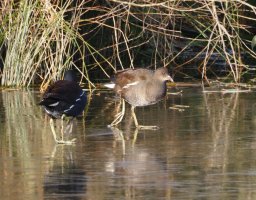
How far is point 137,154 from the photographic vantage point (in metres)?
9.16

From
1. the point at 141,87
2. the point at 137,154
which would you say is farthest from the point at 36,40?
the point at 137,154

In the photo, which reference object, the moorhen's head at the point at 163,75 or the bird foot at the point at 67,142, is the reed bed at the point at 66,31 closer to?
the moorhen's head at the point at 163,75

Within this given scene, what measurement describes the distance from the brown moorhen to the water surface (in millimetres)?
264

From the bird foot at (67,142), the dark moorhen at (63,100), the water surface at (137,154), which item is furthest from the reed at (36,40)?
the bird foot at (67,142)

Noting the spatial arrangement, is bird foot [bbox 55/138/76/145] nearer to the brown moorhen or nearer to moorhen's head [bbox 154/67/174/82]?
the brown moorhen

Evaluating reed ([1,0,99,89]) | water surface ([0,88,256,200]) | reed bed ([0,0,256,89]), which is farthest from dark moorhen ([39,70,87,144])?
reed ([1,0,99,89])

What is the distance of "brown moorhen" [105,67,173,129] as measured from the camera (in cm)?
1130

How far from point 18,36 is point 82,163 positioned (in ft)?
21.4

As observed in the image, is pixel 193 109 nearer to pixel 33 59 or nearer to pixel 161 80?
pixel 161 80

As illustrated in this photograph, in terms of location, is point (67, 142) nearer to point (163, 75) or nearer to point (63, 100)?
point (63, 100)

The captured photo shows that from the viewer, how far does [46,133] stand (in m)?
10.7

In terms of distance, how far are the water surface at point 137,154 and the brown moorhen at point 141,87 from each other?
0.26 m

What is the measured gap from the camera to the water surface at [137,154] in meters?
7.46

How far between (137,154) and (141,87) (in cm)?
237
